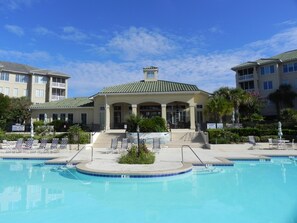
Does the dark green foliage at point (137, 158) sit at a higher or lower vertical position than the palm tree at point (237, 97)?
lower

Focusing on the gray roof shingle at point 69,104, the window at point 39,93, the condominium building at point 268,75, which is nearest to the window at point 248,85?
the condominium building at point 268,75

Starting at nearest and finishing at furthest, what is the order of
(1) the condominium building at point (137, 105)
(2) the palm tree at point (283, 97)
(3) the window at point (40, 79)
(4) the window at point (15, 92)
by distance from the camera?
(1) the condominium building at point (137, 105) → (2) the palm tree at point (283, 97) → (4) the window at point (15, 92) → (3) the window at point (40, 79)

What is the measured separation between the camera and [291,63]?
141 feet

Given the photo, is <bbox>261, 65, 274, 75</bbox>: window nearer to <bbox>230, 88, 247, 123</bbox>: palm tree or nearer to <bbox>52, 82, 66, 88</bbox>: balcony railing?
<bbox>230, 88, 247, 123</bbox>: palm tree

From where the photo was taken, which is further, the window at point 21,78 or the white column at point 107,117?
the window at point 21,78

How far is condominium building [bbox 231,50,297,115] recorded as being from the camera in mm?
43000

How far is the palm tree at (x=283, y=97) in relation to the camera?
40250 millimetres

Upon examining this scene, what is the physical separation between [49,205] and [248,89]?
151 ft

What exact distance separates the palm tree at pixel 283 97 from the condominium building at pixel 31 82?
4368 centimetres

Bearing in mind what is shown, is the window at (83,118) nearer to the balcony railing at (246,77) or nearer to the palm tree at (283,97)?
the balcony railing at (246,77)

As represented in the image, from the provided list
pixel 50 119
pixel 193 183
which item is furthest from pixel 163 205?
pixel 50 119

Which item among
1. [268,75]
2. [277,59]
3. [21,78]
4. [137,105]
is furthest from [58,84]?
[277,59]

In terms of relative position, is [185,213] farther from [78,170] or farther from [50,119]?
[50,119]

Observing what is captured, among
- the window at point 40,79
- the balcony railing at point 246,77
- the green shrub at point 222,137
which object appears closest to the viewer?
the green shrub at point 222,137
